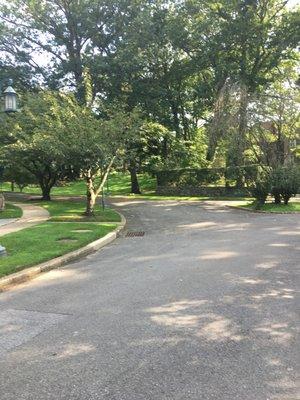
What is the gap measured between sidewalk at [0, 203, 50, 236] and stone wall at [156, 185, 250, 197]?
1389cm

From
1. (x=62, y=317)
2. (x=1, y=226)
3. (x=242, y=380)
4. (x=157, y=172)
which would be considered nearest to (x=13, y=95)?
(x=1, y=226)

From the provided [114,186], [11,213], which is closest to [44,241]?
[11,213]

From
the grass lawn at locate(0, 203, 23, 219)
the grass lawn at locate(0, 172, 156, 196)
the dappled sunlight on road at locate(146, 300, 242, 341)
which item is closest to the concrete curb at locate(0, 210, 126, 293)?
the dappled sunlight on road at locate(146, 300, 242, 341)

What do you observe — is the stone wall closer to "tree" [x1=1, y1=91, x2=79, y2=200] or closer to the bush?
the bush

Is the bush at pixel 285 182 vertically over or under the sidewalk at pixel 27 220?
over

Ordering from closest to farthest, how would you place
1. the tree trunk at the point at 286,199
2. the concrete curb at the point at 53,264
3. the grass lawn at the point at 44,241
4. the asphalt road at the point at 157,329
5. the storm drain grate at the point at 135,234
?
the asphalt road at the point at 157,329, the concrete curb at the point at 53,264, the grass lawn at the point at 44,241, the storm drain grate at the point at 135,234, the tree trunk at the point at 286,199

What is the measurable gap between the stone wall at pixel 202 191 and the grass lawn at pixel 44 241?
17.4m

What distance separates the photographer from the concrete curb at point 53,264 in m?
8.15

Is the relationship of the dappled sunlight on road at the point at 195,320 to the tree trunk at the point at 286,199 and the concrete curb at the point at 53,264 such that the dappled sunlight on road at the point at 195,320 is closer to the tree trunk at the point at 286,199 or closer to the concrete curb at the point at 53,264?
the concrete curb at the point at 53,264

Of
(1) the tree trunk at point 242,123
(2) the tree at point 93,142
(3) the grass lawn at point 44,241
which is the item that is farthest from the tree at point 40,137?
(1) the tree trunk at point 242,123

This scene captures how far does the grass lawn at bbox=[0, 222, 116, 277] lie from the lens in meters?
9.44

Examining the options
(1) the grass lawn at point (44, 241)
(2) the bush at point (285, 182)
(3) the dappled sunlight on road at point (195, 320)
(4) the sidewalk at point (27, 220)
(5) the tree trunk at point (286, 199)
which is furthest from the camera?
(5) the tree trunk at point (286, 199)

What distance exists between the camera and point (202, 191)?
33031mm

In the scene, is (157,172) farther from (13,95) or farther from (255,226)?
(13,95)
